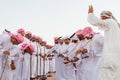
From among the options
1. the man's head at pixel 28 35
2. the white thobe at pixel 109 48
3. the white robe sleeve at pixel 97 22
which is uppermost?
the man's head at pixel 28 35

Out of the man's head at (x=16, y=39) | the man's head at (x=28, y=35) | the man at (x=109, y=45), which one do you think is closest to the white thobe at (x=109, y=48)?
the man at (x=109, y=45)

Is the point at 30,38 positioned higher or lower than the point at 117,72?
higher

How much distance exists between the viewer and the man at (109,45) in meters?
7.46

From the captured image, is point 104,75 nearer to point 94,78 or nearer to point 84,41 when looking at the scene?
point 94,78

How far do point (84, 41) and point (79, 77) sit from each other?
1392mm

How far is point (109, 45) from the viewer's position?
24.9 ft

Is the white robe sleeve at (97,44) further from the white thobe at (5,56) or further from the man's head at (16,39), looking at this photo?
the white thobe at (5,56)

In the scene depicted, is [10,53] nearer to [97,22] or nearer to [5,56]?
[5,56]

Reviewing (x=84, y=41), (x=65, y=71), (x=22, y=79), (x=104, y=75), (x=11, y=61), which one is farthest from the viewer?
(x=65, y=71)

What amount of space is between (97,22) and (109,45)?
59 cm

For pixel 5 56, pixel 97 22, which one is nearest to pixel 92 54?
pixel 5 56

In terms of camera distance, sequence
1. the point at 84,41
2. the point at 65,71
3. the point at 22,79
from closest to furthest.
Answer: the point at 84,41 → the point at 22,79 → the point at 65,71

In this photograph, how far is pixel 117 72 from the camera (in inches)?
296

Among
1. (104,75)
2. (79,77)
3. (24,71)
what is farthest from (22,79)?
(104,75)
